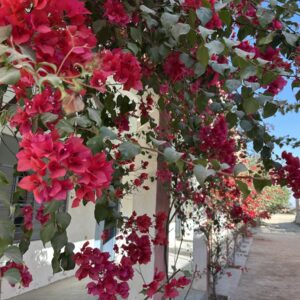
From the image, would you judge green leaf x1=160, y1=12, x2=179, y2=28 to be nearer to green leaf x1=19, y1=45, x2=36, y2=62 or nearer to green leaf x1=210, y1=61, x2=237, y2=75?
green leaf x1=210, y1=61, x2=237, y2=75

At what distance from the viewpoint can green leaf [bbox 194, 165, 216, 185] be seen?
889mm

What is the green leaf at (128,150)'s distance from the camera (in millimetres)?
951

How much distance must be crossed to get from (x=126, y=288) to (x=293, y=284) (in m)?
5.59

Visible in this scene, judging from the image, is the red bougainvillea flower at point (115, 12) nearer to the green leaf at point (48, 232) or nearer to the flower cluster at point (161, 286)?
the green leaf at point (48, 232)

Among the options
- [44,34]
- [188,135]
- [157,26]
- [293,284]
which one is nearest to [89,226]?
[293,284]

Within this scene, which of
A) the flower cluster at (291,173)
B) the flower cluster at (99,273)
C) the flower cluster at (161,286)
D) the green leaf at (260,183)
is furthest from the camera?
the flower cluster at (161,286)

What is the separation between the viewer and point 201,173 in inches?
35.4

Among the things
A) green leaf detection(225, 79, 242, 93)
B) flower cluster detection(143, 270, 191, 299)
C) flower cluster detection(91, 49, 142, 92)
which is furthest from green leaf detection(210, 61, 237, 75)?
flower cluster detection(143, 270, 191, 299)

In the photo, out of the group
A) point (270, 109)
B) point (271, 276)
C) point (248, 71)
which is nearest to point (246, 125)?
point (270, 109)

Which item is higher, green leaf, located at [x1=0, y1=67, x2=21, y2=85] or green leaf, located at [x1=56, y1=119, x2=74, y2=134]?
green leaf, located at [x1=0, y1=67, x2=21, y2=85]

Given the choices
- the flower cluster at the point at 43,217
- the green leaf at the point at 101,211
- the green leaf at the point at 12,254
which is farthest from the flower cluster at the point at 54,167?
the green leaf at the point at 101,211

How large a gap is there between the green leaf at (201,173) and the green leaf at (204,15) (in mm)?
541

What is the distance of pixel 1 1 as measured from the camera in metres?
0.66

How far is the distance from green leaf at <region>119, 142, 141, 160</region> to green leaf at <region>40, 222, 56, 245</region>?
0.87ft
